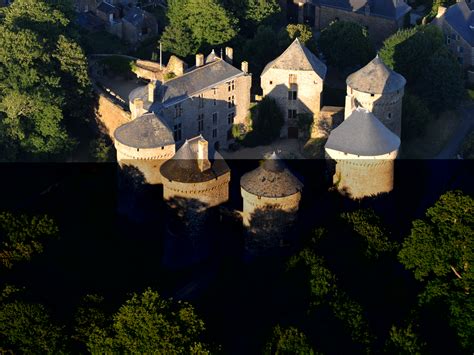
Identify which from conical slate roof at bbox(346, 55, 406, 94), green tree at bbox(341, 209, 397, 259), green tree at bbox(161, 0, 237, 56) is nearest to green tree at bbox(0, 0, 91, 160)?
green tree at bbox(161, 0, 237, 56)

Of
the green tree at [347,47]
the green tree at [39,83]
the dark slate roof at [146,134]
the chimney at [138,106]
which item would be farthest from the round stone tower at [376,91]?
the green tree at [39,83]

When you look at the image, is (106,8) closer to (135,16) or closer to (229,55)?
(135,16)

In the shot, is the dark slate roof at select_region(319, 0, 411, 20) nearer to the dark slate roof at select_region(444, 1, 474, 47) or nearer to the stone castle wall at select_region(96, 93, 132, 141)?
the dark slate roof at select_region(444, 1, 474, 47)

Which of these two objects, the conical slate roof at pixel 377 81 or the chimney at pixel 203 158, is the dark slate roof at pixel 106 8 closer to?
the conical slate roof at pixel 377 81

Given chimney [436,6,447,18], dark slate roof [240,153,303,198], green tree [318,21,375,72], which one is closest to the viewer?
dark slate roof [240,153,303,198]

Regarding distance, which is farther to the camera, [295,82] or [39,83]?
[39,83]

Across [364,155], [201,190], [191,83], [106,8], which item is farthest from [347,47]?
[201,190]

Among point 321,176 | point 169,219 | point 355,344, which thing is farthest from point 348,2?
point 355,344
